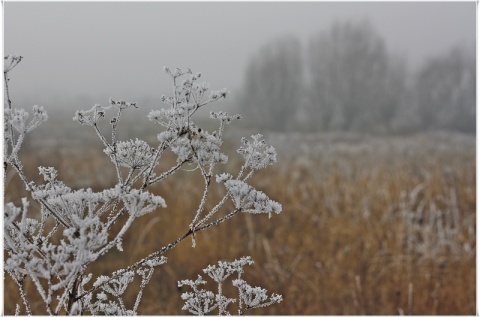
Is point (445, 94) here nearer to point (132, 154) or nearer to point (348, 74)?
point (348, 74)

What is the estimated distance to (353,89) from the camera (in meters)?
17.9

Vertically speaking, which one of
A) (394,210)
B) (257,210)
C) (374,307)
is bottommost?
(374,307)

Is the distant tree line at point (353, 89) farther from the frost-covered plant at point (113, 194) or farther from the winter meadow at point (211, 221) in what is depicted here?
the frost-covered plant at point (113, 194)

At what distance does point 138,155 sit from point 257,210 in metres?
0.15

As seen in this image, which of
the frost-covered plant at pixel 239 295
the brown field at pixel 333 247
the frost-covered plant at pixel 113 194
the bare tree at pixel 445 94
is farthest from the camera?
the bare tree at pixel 445 94

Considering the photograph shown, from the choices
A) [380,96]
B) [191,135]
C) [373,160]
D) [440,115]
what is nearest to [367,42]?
[380,96]

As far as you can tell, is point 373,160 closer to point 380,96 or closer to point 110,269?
point 110,269

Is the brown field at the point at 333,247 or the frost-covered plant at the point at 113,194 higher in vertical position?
the frost-covered plant at the point at 113,194

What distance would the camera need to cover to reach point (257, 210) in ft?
1.94

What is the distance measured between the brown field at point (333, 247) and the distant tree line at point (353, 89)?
11.1m

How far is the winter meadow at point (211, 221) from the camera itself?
1.94 ft

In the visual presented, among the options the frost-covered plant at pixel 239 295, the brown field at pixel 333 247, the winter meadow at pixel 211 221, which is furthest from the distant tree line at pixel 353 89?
the frost-covered plant at pixel 239 295

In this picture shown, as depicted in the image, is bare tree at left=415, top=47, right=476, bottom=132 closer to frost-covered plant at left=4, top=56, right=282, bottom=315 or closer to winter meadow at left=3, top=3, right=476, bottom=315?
winter meadow at left=3, top=3, right=476, bottom=315

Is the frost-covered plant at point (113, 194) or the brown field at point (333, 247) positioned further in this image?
the brown field at point (333, 247)
